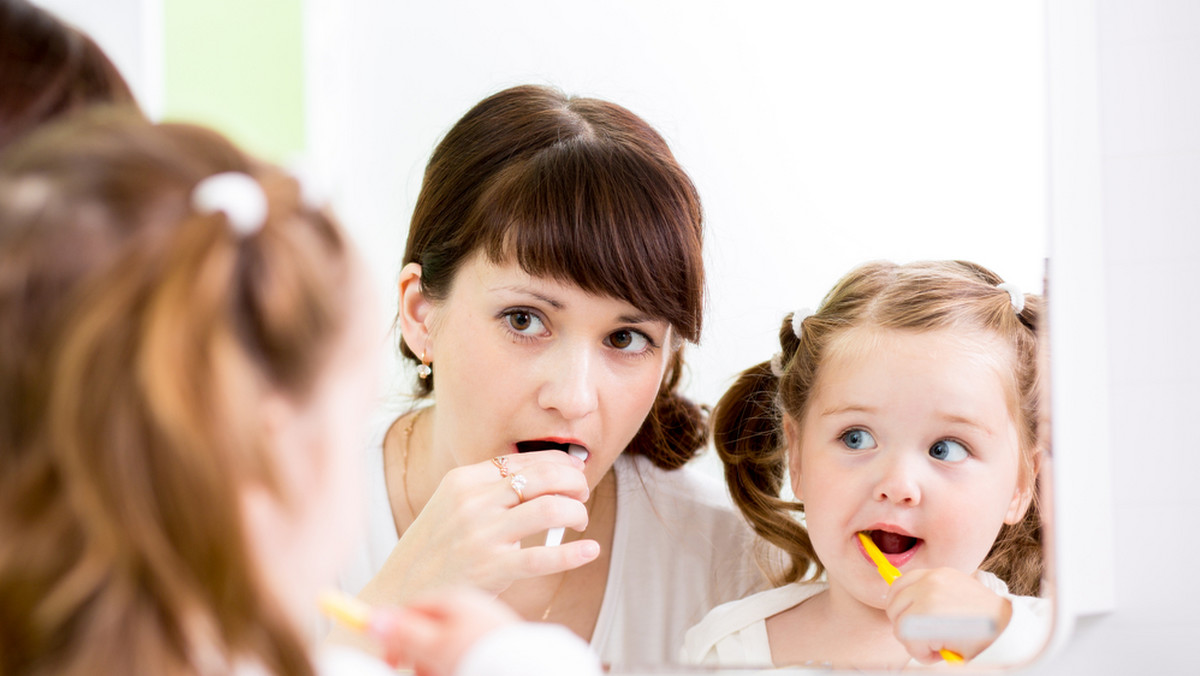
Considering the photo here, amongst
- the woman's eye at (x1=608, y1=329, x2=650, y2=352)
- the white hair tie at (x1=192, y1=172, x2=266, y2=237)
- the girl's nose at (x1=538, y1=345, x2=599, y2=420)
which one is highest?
the white hair tie at (x1=192, y1=172, x2=266, y2=237)

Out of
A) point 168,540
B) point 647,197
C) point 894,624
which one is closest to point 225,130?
point 168,540

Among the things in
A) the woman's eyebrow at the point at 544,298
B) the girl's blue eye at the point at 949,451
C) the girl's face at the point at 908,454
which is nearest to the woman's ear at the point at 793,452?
the girl's face at the point at 908,454

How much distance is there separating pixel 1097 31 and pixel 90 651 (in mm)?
728

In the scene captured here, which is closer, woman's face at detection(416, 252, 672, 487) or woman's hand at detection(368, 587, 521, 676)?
woman's hand at detection(368, 587, 521, 676)

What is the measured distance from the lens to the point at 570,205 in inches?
28.8

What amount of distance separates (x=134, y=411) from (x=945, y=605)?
557 millimetres

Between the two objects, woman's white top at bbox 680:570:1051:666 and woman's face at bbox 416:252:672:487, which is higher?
woman's face at bbox 416:252:672:487

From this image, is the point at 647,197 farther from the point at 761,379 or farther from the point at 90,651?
the point at 90,651

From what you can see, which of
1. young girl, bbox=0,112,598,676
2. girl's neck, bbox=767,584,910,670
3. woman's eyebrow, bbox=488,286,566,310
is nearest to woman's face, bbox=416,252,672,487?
woman's eyebrow, bbox=488,286,566,310

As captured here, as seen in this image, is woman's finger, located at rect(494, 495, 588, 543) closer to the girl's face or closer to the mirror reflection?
the mirror reflection

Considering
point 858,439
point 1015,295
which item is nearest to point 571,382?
point 858,439

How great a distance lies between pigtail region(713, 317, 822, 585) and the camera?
741 mm

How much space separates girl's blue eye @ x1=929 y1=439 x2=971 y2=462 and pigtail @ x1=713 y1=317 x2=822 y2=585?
0.12m

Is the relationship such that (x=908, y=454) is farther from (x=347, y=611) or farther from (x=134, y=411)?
(x=134, y=411)
